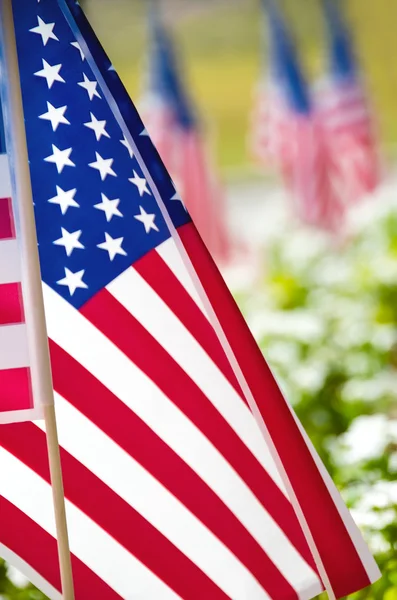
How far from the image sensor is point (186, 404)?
5.99ft

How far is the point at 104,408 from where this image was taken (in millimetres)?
1825

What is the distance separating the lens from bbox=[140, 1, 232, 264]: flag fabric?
6031 mm

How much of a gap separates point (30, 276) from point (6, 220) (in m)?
0.13

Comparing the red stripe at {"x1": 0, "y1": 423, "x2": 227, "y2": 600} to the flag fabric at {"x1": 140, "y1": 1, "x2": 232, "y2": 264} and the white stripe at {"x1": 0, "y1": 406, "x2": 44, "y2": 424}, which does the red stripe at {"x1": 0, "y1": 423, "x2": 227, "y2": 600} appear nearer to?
the white stripe at {"x1": 0, "y1": 406, "x2": 44, "y2": 424}

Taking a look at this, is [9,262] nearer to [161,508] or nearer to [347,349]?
[161,508]

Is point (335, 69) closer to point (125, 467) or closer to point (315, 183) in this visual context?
point (315, 183)

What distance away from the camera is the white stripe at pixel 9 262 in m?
1.68

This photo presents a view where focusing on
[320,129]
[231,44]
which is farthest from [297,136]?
[231,44]

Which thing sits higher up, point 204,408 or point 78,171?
point 78,171

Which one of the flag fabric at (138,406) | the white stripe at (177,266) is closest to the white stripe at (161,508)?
the flag fabric at (138,406)

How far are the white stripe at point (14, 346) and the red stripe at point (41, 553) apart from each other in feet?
1.17

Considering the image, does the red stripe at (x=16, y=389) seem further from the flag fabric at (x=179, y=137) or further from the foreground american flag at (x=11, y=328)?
the flag fabric at (x=179, y=137)

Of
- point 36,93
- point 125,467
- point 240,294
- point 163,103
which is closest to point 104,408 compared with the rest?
point 125,467

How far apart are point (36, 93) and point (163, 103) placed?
186 inches
